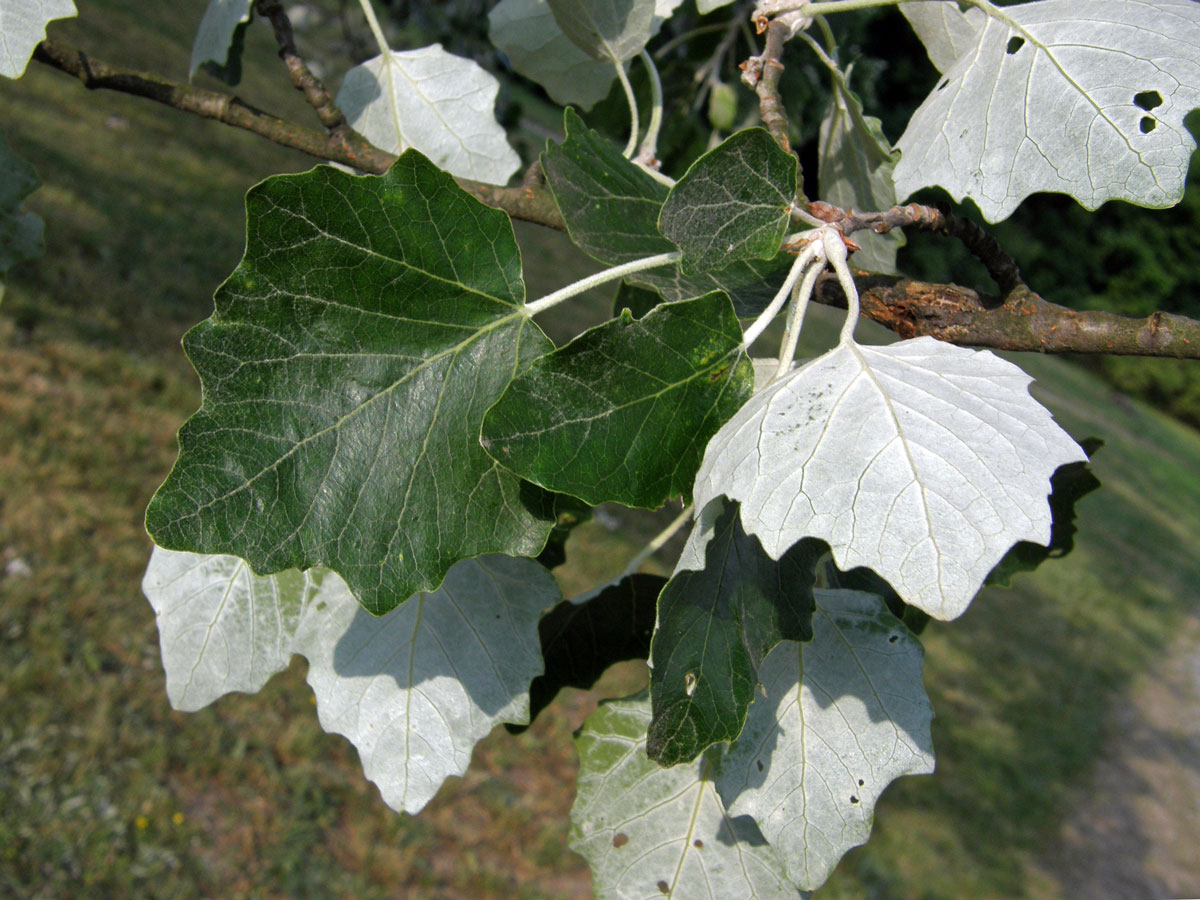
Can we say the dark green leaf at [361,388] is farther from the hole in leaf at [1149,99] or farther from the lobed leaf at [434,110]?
the hole in leaf at [1149,99]

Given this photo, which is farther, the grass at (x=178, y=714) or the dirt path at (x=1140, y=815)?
the dirt path at (x=1140, y=815)

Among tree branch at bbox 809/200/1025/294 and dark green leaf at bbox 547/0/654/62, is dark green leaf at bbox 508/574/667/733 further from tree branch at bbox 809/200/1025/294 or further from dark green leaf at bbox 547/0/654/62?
dark green leaf at bbox 547/0/654/62

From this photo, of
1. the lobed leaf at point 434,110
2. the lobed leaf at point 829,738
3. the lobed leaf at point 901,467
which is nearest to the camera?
the lobed leaf at point 901,467

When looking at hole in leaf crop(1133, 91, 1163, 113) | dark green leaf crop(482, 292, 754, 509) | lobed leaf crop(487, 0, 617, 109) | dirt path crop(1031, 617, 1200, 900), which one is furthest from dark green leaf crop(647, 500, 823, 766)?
dirt path crop(1031, 617, 1200, 900)

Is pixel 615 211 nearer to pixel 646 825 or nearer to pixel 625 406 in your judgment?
pixel 625 406

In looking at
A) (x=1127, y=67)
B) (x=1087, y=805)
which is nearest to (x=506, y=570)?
(x=1127, y=67)

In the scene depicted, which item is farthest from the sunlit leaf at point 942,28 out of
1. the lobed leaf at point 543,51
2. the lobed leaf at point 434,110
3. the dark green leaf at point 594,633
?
the dark green leaf at point 594,633

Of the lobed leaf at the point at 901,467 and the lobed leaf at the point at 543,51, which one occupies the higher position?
the lobed leaf at the point at 543,51
